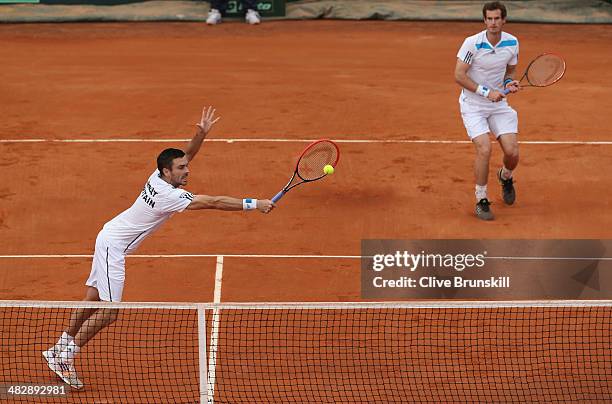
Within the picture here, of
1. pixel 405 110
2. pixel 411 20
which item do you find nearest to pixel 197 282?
pixel 405 110

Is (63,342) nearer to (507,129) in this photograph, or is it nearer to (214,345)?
(214,345)

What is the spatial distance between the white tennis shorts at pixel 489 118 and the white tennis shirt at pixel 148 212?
5.08 meters

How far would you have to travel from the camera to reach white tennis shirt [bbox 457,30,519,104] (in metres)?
13.8

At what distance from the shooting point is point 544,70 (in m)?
14.8

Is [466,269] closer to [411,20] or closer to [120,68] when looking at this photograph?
[120,68]

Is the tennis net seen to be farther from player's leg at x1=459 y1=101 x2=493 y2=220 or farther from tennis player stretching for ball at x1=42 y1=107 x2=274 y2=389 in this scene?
player's leg at x1=459 y1=101 x2=493 y2=220

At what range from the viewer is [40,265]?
12969 millimetres

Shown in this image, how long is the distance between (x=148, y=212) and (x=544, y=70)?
6646 millimetres

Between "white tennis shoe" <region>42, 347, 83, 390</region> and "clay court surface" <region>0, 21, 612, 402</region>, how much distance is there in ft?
6.38

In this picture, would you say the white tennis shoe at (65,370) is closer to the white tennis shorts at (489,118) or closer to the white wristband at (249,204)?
the white wristband at (249,204)

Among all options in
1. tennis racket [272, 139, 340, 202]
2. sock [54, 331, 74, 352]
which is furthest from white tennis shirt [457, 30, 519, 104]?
sock [54, 331, 74, 352]

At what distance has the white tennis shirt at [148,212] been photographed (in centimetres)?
1012

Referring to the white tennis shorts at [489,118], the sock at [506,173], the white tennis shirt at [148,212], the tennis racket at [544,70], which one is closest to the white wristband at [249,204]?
the white tennis shirt at [148,212]

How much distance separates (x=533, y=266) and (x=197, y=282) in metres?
3.76
